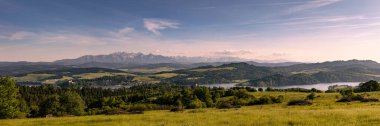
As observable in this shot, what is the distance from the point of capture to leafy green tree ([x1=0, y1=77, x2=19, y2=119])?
81.9m

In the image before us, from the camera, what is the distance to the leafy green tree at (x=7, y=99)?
3225 inches

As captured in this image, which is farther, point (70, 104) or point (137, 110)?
point (70, 104)

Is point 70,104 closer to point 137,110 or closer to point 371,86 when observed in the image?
point 137,110

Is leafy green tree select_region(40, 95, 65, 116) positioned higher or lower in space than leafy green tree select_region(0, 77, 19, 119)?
lower

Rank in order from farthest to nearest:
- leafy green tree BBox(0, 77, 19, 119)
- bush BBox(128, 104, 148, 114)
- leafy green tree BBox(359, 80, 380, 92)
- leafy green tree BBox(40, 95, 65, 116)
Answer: leafy green tree BBox(359, 80, 380, 92) < leafy green tree BBox(40, 95, 65, 116) < leafy green tree BBox(0, 77, 19, 119) < bush BBox(128, 104, 148, 114)

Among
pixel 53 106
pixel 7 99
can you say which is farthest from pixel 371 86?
pixel 7 99

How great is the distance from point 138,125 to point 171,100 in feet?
493

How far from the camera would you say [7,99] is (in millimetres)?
85250

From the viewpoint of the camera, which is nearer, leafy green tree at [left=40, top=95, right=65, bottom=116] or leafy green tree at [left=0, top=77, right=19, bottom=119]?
leafy green tree at [left=0, top=77, right=19, bottom=119]

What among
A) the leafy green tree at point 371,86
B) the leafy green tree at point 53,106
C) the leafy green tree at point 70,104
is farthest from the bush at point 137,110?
the leafy green tree at point 371,86

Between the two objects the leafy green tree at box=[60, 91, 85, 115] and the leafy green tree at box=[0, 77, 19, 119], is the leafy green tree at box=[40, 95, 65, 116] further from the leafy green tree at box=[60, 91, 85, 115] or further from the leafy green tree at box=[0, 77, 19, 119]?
the leafy green tree at box=[0, 77, 19, 119]

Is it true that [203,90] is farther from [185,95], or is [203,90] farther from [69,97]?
[69,97]

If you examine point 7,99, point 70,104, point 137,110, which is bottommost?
point 70,104

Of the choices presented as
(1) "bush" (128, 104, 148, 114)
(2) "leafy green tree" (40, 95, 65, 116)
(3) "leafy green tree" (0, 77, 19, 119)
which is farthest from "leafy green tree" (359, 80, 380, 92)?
(3) "leafy green tree" (0, 77, 19, 119)
